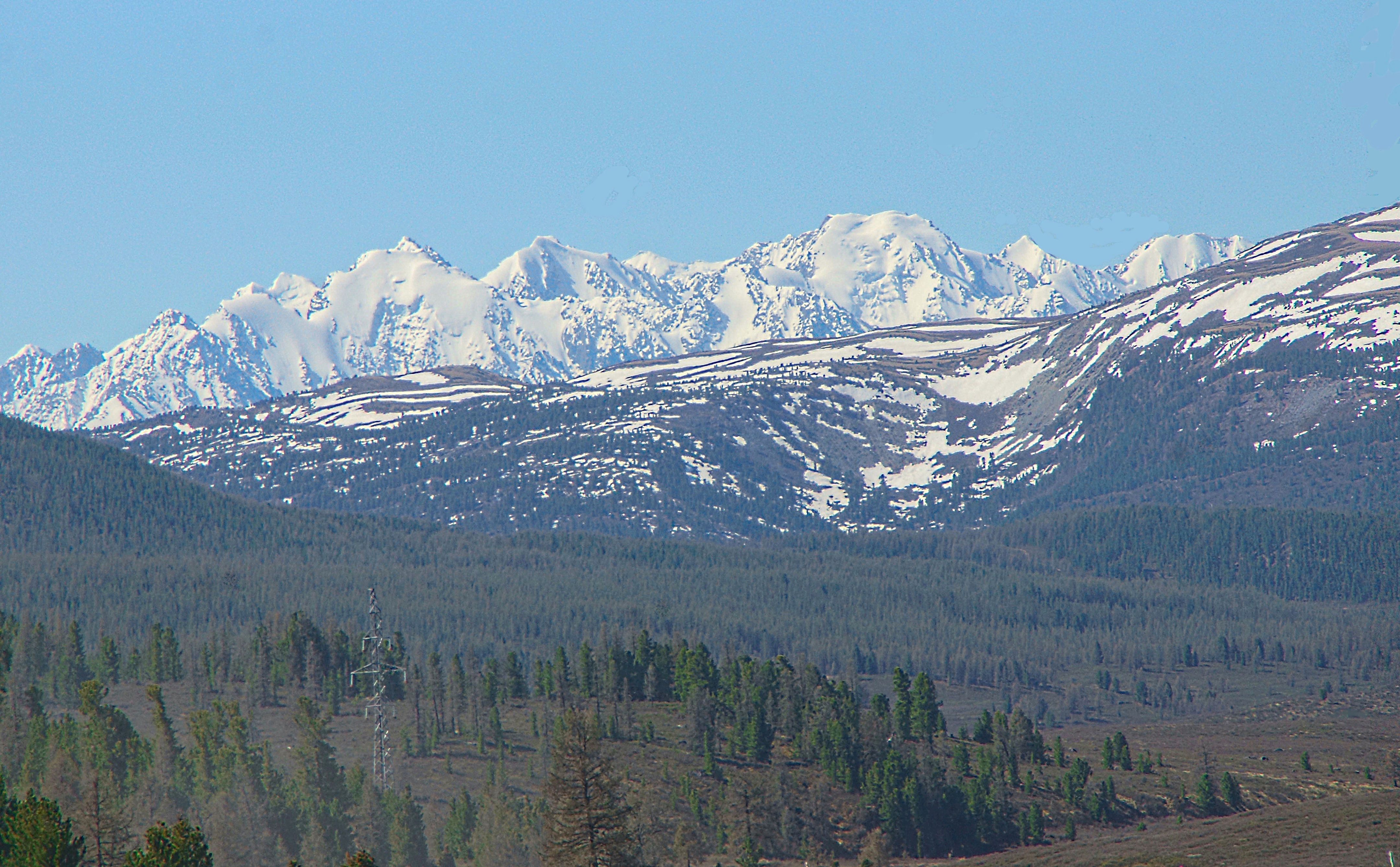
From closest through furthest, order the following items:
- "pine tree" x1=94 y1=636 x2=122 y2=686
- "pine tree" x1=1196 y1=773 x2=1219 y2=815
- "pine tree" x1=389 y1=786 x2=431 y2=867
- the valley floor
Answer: the valley floor < "pine tree" x1=389 y1=786 x2=431 y2=867 < "pine tree" x1=1196 y1=773 x2=1219 y2=815 < "pine tree" x1=94 y1=636 x2=122 y2=686

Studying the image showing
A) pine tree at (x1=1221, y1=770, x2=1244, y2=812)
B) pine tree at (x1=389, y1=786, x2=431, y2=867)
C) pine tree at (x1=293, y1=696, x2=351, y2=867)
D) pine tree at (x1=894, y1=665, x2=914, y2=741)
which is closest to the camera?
pine tree at (x1=389, y1=786, x2=431, y2=867)

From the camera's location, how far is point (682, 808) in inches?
6083

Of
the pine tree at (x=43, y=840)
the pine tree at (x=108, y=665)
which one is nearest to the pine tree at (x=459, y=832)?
the pine tree at (x=43, y=840)

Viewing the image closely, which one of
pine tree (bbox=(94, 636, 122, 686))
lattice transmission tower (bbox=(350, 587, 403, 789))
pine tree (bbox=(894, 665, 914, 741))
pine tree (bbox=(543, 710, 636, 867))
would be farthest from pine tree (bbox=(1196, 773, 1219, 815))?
pine tree (bbox=(94, 636, 122, 686))

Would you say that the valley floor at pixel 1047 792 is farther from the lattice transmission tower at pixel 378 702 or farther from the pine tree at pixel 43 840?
the pine tree at pixel 43 840

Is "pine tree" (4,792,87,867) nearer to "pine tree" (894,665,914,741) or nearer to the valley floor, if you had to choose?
the valley floor

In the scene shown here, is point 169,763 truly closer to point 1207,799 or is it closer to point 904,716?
point 904,716

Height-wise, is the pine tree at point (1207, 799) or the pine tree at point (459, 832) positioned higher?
the pine tree at point (459, 832)

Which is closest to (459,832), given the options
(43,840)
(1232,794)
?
(43,840)

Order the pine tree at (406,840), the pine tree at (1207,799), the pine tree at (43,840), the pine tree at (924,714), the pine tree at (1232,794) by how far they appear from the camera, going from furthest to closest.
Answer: the pine tree at (924,714) < the pine tree at (1232,794) < the pine tree at (1207,799) < the pine tree at (406,840) < the pine tree at (43,840)

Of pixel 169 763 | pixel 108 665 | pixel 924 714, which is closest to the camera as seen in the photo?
pixel 169 763

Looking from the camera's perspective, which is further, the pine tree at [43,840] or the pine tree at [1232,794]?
the pine tree at [1232,794]

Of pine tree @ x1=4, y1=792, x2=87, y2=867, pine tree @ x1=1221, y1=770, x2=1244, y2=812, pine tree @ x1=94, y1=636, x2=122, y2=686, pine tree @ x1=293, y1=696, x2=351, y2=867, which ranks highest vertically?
pine tree @ x1=94, y1=636, x2=122, y2=686

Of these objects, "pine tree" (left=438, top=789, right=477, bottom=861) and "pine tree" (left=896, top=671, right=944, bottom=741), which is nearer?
"pine tree" (left=438, top=789, right=477, bottom=861)
